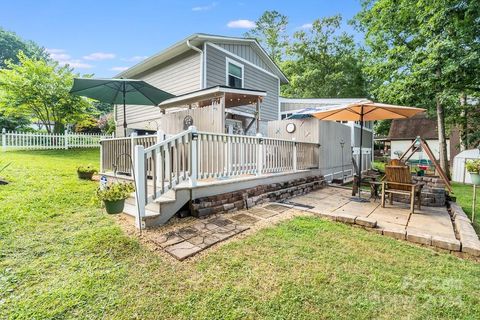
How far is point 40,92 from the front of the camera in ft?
42.5

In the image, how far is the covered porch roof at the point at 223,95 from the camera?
585 centimetres

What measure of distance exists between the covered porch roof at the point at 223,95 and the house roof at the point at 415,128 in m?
24.0

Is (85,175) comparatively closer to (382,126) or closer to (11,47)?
(382,126)

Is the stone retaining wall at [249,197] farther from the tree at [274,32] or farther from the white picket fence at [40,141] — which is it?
the tree at [274,32]

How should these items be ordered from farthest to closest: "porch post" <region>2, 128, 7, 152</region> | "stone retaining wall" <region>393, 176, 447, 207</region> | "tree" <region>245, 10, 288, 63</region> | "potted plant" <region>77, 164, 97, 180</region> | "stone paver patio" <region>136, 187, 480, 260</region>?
"tree" <region>245, 10, 288, 63</region> < "porch post" <region>2, 128, 7, 152</region> < "potted plant" <region>77, 164, 97, 180</region> < "stone retaining wall" <region>393, 176, 447, 207</region> < "stone paver patio" <region>136, 187, 480, 260</region>

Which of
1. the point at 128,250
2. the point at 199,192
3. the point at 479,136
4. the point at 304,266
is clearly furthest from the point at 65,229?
the point at 479,136

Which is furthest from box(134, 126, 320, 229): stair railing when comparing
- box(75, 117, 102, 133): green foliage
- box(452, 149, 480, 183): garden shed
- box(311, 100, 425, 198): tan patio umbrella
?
box(75, 117, 102, 133): green foliage

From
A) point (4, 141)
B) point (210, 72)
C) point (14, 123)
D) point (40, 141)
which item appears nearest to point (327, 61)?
point (210, 72)

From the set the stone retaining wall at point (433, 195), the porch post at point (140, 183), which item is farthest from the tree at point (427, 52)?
the porch post at point (140, 183)

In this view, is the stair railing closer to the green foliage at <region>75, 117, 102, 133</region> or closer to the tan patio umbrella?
the tan patio umbrella

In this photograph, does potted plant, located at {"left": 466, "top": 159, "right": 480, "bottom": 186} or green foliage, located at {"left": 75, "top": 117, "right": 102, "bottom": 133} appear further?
green foliage, located at {"left": 75, "top": 117, "right": 102, "bottom": 133}

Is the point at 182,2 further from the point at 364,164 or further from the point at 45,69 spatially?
the point at 364,164

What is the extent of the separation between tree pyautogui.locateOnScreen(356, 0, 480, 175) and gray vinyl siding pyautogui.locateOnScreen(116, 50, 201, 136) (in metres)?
9.56

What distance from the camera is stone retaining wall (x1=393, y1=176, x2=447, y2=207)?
5.30m
